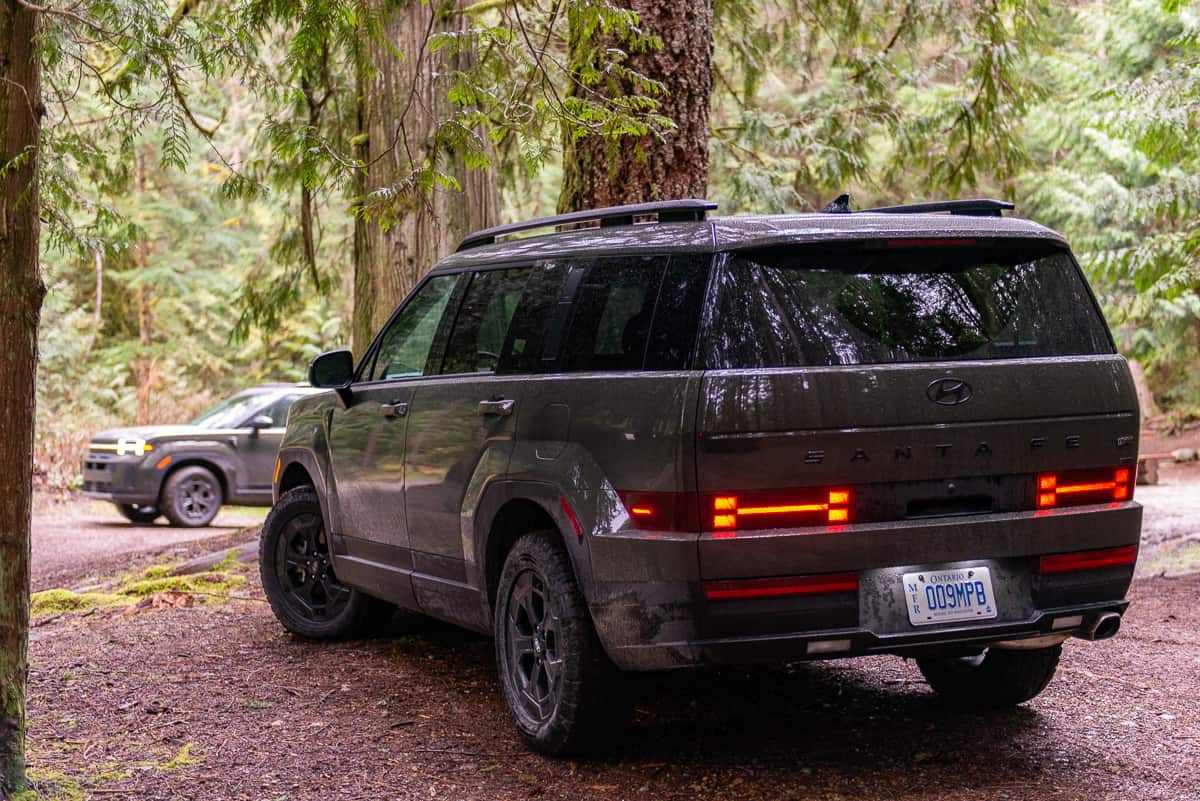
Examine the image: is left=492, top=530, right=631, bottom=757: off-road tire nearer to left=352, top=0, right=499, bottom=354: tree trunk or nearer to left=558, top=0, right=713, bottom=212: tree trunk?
left=558, top=0, right=713, bottom=212: tree trunk

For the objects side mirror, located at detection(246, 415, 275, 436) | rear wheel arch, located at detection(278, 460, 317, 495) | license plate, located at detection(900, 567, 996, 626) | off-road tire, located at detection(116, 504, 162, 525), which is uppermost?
side mirror, located at detection(246, 415, 275, 436)

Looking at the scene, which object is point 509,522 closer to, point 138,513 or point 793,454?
point 793,454

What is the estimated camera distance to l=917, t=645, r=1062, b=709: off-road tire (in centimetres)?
568

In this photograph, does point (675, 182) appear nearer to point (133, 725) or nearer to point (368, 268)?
point (368, 268)

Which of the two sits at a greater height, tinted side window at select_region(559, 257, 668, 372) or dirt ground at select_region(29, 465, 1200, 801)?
tinted side window at select_region(559, 257, 668, 372)

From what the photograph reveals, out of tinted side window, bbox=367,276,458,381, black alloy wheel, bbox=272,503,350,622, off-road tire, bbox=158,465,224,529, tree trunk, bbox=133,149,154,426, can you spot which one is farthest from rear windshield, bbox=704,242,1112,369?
tree trunk, bbox=133,149,154,426

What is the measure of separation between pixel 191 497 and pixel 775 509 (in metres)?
14.3

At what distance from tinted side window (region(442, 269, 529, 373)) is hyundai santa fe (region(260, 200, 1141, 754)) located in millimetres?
192

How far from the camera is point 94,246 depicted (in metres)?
7.64

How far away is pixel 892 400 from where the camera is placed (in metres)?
4.57

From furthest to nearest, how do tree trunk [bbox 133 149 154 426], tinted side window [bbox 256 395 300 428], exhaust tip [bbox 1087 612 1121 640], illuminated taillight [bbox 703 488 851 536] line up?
tree trunk [bbox 133 149 154 426], tinted side window [bbox 256 395 300 428], exhaust tip [bbox 1087 612 1121 640], illuminated taillight [bbox 703 488 851 536]

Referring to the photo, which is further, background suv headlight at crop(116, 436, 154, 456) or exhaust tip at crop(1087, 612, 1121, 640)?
background suv headlight at crop(116, 436, 154, 456)

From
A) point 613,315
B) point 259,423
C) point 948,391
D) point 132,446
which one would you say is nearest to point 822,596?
point 948,391

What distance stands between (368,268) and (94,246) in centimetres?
294
